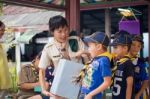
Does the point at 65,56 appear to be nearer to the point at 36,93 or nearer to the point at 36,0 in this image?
the point at 36,0

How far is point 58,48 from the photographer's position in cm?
331

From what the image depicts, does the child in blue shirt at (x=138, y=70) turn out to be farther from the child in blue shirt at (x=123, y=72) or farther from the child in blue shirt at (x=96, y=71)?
the child in blue shirt at (x=96, y=71)

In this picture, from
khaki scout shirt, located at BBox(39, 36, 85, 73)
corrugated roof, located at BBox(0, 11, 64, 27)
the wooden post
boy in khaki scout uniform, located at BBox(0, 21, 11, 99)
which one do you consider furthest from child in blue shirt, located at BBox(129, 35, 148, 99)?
corrugated roof, located at BBox(0, 11, 64, 27)

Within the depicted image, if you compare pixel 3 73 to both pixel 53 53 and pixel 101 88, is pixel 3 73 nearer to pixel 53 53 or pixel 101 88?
pixel 53 53

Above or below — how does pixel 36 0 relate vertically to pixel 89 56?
above

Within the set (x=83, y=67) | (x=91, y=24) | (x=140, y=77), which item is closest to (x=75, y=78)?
(x=83, y=67)

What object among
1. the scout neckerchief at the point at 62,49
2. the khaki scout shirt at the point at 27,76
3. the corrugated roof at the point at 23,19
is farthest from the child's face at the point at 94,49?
the corrugated roof at the point at 23,19

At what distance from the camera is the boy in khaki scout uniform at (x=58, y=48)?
3252mm

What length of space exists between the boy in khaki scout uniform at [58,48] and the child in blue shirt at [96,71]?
20 centimetres

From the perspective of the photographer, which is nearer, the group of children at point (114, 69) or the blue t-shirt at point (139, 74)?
the group of children at point (114, 69)

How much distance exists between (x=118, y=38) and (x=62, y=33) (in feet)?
2.01

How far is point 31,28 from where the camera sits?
35.9 feet

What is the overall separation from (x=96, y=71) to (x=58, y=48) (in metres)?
0.47

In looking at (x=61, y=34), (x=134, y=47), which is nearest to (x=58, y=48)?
(x=61, y=34)
